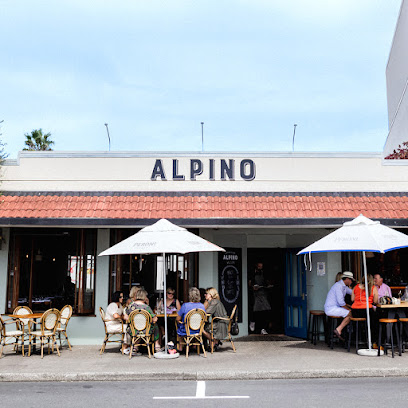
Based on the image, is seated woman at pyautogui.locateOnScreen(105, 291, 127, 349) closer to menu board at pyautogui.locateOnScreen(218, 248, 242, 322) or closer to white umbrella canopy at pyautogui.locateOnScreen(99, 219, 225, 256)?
white umbrella canopy at pyautogui.locateOnScreen(99, 219, 225, 256)

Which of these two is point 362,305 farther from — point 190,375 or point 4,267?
point 4,267

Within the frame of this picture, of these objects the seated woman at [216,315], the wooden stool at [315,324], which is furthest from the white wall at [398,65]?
the seated woman at [216,315]

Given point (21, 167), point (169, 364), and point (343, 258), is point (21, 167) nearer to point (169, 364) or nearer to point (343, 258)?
point (169, 364)

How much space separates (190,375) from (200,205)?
4644 millimetres

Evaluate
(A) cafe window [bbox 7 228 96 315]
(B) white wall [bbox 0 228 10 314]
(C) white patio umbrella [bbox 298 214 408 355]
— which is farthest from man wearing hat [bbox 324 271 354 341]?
(B) white wall [bbox 0 228 10 314]

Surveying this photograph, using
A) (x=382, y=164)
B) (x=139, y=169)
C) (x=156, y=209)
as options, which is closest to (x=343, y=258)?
(x=382, y=164)

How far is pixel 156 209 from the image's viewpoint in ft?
38.4

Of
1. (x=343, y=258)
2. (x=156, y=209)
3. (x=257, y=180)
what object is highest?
(x=257, y=180)

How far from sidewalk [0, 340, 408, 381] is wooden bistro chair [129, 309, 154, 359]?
36 cm

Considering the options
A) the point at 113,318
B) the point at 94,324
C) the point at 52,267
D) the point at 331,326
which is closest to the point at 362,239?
the point at 331,326

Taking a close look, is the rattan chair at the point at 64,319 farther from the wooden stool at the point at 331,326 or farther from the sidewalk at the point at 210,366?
the wooden stool at the point at 331,326

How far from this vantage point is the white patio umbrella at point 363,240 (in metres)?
9.30

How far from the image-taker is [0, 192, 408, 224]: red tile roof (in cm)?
1141

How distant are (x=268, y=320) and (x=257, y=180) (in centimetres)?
406
